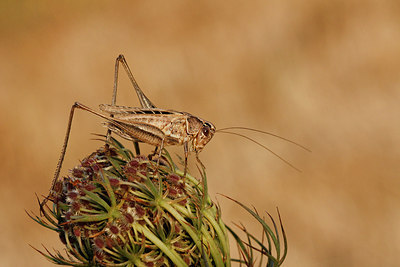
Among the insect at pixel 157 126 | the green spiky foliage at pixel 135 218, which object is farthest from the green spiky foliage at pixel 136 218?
the insect at pixel 157 126

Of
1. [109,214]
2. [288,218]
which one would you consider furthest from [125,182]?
[288,218]

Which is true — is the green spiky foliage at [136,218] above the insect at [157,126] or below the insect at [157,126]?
below

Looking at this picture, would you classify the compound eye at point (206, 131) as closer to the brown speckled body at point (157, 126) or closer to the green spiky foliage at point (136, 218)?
the brown speckled body at point (157, 126)

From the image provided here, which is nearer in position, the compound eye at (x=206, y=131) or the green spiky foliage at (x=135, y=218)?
the green spiky foliage at (x=135, y=218)

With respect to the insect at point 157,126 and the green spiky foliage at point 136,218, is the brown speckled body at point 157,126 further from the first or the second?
the green spiky foliage at point 136,218

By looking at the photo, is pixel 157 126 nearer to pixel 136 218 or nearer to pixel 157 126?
pixel 157 126

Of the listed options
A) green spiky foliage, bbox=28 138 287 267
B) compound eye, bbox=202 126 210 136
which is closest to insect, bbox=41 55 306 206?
compound eye, bbox=202 126 210 136

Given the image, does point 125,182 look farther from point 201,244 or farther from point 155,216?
point 201,244

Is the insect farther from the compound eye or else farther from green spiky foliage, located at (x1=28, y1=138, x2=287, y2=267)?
green spiky foliage, located at (x1=28, y1=138, x2=287, y2=267)
